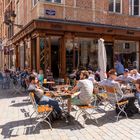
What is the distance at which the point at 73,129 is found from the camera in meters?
6.24

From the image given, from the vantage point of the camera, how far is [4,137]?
5.80 metres

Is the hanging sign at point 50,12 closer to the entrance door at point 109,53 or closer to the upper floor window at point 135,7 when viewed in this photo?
the entrance door at point 109,53

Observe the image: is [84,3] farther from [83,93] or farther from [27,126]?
[27,126]

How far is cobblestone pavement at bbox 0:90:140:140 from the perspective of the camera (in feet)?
18.7

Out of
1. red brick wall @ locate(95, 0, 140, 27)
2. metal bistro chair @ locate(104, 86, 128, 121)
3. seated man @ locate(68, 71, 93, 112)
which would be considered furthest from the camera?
red brick wall @ locate(95, 0, 140, 27)

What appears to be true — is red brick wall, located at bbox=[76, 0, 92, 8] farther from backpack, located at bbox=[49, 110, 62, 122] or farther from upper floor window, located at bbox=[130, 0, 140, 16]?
backpack, located at bbox=[49, 110, 62, 122]

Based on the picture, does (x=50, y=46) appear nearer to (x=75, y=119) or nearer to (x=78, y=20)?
(x=78, y=20)

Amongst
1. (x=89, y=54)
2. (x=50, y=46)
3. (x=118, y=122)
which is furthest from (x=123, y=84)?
(x=89, y=54)

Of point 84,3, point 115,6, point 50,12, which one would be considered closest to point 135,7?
point 115,6

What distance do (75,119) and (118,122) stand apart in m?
1.18

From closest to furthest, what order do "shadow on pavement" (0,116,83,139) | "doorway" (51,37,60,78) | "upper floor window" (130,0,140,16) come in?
"shadow on pavement" (0,116,83,139)
"doorway" (51,37,60,78)
"upper floor window" (130,0,140,16)

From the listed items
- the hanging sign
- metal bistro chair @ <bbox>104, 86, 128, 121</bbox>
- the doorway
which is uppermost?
the hanging sign

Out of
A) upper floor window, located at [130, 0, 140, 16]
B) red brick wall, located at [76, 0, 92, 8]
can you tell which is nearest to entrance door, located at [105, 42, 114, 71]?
red brick wall, located at [76, 0, 92, 8]

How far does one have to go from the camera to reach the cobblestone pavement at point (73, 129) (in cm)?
571
